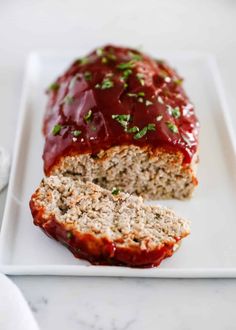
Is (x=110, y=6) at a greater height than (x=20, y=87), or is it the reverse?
(x=110, y=6)

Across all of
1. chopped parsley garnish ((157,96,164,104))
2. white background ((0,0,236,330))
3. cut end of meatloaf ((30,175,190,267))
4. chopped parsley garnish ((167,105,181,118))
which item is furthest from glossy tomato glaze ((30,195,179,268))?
chopped parsley garnish ((157,96,164,104))

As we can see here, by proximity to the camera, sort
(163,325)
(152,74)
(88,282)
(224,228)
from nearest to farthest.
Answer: (163,325)
(88,282)
(224,228)
(152,74)

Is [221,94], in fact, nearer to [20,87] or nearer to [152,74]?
[152,74]

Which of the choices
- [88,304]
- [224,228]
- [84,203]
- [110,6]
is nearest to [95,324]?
[88,304]

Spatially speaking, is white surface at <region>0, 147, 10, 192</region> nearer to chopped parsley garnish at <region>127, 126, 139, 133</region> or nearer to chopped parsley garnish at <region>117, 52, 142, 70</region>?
chopped parsley garnish at <region>127, 126, 139, 133</region>

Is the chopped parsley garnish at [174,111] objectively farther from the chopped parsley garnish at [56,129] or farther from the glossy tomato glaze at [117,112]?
the chopped parsley garnish at [56,129]

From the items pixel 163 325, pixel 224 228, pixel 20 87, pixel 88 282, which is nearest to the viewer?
pixel 163 325
